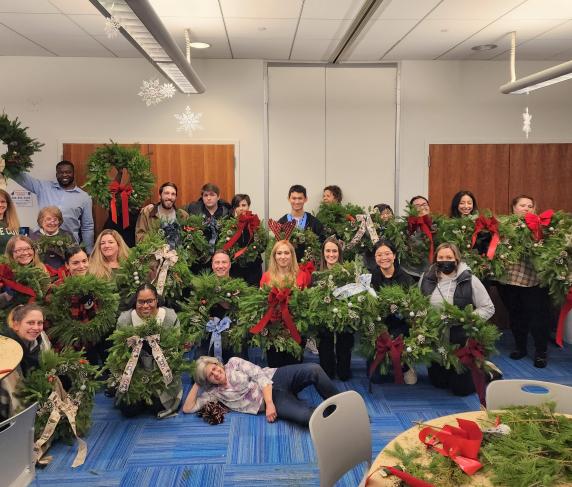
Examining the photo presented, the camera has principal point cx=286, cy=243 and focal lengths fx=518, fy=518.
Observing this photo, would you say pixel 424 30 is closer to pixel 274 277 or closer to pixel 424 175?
pixel 424 175

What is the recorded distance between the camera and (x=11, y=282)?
12.5ft

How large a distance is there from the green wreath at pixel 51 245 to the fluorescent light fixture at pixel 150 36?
180cm

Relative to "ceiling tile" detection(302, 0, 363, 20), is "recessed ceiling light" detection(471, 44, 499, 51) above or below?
above

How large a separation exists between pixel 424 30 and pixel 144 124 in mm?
3500

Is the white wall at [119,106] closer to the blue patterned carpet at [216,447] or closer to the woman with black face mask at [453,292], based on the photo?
the woman with black face mask at [453,292]

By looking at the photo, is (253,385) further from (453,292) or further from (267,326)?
(453,292)

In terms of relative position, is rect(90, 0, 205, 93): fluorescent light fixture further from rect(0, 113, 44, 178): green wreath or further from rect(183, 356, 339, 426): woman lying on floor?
rect(183, 356, 339, 426): woman lying on floor

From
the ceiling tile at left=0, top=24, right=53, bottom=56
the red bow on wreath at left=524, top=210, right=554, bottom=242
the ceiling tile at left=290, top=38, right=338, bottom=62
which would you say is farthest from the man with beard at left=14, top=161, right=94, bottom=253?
the red bow on wreath at left=524, top=210, right=554, bottom=242

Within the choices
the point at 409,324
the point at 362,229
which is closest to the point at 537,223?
the point at 362,229

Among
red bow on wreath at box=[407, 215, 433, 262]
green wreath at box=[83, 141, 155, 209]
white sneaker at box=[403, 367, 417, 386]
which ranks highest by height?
green wreath at box=[83, 141, 155, 209]

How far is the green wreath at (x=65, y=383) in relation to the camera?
3.27 metres

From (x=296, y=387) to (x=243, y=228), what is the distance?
1.81m

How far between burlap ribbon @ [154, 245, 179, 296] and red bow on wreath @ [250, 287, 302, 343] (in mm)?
953

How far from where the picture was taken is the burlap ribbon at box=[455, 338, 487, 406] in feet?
12.9
